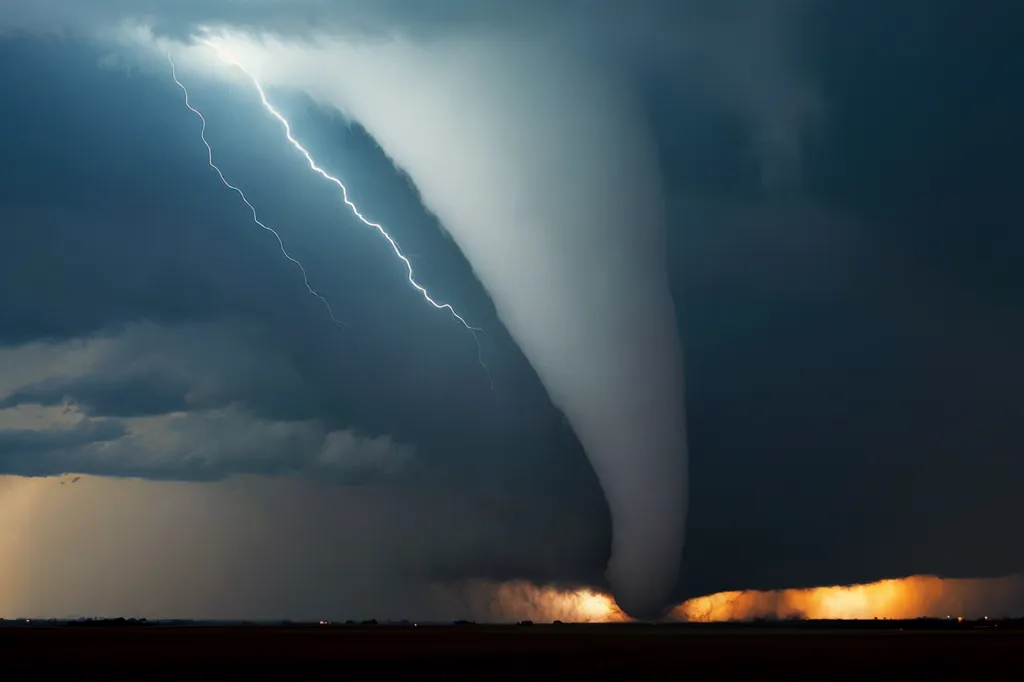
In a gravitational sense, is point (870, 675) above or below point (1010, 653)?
below

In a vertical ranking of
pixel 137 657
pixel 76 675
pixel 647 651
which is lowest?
pixel 76 675

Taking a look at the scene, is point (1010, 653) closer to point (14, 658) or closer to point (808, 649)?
point (808, 649)

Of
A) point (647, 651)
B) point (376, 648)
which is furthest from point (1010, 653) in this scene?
point (376, 648)

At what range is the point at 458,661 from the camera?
254 feet

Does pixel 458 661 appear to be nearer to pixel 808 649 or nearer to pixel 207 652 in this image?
pixel 207 652

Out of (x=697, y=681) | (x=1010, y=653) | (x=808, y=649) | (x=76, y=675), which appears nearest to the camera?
(x=697, y=681)

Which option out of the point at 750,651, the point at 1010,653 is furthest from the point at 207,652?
the point at 1010,653

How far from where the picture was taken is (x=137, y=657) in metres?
82.1

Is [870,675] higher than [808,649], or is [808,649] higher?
[808,649]

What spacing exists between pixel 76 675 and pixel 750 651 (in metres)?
52.6

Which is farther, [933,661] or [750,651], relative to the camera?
[750,651]

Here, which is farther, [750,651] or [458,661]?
[750,651]

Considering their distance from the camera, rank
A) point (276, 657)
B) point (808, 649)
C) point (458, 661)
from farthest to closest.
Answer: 1. point (808, 649)
2. point (276, 657)
3. point (458, 661)

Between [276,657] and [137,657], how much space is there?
9.36m
